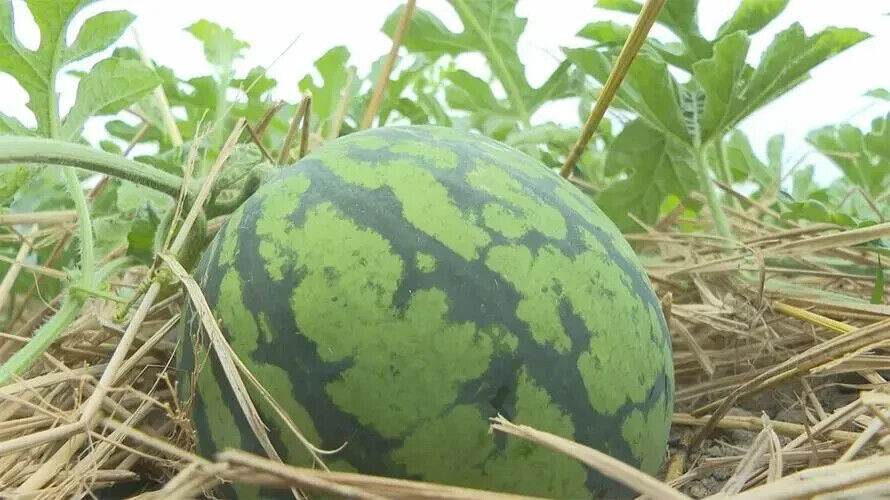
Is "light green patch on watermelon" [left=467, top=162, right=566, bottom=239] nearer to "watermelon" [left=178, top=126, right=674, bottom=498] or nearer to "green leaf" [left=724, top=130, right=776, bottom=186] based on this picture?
"watermelon" [left=178, top=126, right=674, bottom=498]

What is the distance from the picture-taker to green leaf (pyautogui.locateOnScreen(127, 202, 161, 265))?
1.37 metres

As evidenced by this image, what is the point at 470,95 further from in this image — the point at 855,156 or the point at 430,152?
the point at 430,152

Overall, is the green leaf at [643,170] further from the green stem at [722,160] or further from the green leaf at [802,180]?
the green leaf at [802,180]

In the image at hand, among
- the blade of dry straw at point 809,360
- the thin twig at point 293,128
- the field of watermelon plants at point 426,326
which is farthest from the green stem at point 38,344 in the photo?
the blade of dry straw at point 809,360

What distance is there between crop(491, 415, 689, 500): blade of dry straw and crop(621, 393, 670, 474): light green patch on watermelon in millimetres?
199

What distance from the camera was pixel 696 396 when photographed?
4.79 ft

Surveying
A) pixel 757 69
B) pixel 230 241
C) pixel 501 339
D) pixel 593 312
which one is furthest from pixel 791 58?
pixel 230 241

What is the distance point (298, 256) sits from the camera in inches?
38.5

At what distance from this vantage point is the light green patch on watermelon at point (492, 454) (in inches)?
36.1

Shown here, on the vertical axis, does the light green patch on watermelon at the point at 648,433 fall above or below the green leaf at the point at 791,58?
below

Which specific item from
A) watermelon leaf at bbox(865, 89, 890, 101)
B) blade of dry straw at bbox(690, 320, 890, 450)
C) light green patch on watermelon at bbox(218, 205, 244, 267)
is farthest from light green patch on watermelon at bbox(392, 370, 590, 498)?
watermelon leaf at bbox(865, 89, 890, 101)

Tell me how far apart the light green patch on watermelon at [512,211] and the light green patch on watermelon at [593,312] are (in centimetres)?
3

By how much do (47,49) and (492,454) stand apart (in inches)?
32.7

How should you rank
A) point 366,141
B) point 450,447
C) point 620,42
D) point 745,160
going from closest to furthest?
point 450,447
point 366,141
point 620,42
point 745,160
